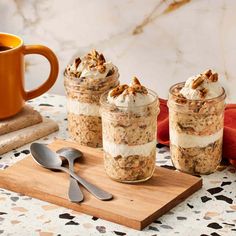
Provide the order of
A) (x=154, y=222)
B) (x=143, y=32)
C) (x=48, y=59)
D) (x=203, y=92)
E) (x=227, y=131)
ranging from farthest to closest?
(x=143, y=32)
(x=48, y=59)
(x=227, y=131)
(x=203, y=92)
(x=154, y=222)

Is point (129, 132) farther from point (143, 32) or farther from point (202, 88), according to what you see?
point (143, 32)

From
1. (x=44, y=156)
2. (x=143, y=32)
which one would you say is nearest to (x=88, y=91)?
(x=44, y=156)

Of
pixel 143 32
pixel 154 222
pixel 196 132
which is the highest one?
pixel 143 32

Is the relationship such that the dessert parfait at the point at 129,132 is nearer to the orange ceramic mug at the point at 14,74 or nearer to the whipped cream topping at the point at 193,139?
the whipped cream topping at the point at 193,139

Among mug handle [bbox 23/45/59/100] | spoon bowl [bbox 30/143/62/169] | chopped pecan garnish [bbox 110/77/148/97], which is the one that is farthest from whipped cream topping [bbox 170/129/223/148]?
mug handle [bbox 23/45/59/100]

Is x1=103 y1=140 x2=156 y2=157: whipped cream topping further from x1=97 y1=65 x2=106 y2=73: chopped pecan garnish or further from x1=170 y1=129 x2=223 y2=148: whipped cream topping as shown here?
x1=97 y1=65 x2=106 y2=73: chopped pecan garnish

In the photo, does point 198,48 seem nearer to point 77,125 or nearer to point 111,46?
point 111,46
